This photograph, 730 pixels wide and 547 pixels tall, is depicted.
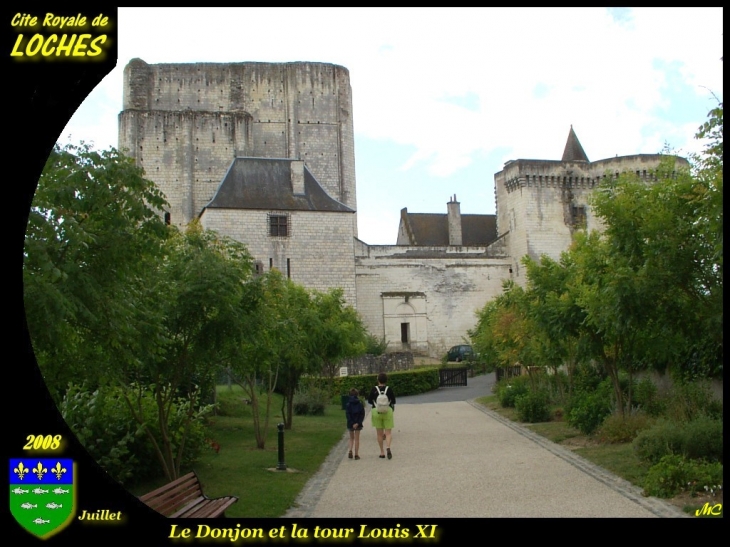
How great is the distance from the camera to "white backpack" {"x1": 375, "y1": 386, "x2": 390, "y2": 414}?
511 inches

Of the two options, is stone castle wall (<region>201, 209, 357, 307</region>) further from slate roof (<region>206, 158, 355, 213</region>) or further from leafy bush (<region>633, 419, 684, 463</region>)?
leafy bush (<region>633, 419, 684, 463</region>)

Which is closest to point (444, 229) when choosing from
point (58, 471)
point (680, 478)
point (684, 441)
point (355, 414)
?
point (355, 414)

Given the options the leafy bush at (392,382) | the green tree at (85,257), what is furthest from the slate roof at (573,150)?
the green tree at (85,257)

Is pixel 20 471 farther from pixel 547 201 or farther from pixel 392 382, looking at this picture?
pixel 547 201

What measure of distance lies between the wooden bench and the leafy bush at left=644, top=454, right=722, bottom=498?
4.78m

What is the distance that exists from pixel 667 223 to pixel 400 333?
3788 centimetres

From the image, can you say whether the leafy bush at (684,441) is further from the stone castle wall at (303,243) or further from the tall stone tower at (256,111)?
the tall stone tower at (256,111)

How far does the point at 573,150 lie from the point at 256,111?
2266cm

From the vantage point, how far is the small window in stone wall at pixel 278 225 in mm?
40844

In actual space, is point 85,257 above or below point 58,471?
above

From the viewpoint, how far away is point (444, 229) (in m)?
55.4
